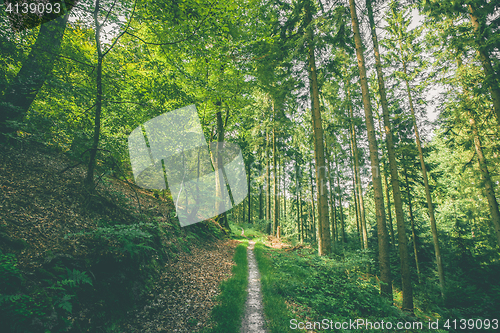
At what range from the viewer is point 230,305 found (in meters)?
5.55

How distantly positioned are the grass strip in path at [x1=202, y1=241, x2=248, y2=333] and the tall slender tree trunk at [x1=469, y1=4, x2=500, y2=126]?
1226 centimetres

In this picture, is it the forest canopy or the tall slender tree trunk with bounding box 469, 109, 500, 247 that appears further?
the tall slender tree trunk with bounding box 469, 109, 500, 247

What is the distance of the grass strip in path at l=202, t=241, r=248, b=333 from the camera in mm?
4551

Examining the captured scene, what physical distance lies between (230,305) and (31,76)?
7682mm

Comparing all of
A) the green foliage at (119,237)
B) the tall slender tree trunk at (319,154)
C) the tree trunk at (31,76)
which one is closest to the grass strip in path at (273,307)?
the tall slender tree trunk at (319,154)

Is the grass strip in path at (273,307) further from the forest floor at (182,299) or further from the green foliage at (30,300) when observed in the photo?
the green foliage at (30,300)

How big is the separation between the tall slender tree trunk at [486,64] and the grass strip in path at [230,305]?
40.2 ft
